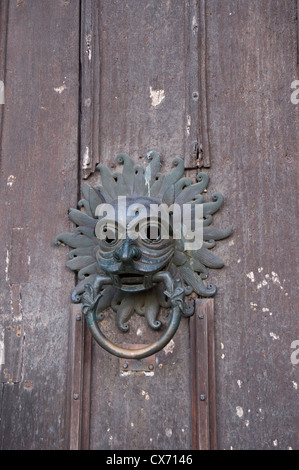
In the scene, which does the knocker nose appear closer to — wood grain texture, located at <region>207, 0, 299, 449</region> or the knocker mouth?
the knocker mouth

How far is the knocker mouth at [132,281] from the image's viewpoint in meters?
1.27

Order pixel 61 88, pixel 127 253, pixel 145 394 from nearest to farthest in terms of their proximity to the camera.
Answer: pixel 127 253 → pixel 145 394 → pixel 61 88

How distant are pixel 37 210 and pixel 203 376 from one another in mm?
542

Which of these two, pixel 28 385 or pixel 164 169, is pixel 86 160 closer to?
pixel 164 169

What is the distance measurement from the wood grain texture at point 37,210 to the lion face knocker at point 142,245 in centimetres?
6

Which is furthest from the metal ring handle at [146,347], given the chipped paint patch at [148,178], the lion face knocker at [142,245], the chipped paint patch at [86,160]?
the chipped paint patch at [86,160]

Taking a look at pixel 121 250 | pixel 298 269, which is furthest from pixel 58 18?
pixel 298 269

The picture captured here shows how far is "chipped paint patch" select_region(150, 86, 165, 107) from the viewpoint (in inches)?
58.0

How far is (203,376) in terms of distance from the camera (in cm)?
126

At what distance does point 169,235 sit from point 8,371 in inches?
18.2

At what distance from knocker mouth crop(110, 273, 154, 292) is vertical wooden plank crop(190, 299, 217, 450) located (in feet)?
0.40

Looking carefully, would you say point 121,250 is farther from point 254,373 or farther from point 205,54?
point 205,54

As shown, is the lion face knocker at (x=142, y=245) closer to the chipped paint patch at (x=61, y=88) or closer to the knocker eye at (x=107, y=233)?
the knocker eye at (x=107, y=233)

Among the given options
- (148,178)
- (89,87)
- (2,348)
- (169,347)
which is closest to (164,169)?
(148,178)
